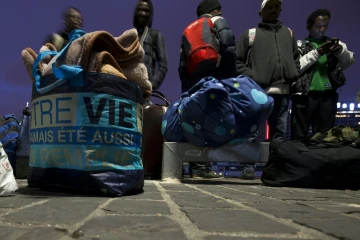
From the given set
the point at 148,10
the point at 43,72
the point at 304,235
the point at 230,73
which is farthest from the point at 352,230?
the point at 148,10

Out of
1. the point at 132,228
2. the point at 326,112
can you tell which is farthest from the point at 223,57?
the point at 132,228

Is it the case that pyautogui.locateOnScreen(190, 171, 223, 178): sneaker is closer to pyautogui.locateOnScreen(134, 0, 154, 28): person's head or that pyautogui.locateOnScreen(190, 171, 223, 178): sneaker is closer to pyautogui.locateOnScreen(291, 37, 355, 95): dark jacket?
pyautogui.locateOnScreen(291, 37, 355, 95): dark jacket

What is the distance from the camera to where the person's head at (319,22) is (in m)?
3.58

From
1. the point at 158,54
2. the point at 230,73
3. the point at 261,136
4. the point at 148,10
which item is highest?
the point at 148,10

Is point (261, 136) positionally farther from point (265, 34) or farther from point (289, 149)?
point (265, 34)

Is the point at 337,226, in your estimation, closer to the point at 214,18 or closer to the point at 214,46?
the point at 214,46

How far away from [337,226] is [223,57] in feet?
7.41

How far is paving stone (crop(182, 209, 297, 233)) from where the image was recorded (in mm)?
874

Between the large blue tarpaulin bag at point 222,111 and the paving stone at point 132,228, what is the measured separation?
1.64 m

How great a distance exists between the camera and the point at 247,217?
1.06 m

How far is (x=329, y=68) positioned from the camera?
11.3ft

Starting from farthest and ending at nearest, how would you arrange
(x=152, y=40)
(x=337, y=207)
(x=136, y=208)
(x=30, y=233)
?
(x=152, y=40) < (x=337, y=207) < (x=136, y=208) < (x=30, y=233)

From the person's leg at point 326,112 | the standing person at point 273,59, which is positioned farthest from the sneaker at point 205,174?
the person's leg at point 326,112

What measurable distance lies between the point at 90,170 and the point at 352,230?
1094 millimetres
